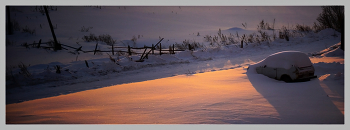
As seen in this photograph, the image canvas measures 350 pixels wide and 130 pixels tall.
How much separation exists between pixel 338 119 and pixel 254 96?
4.70 feet

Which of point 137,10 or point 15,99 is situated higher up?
point 137,10

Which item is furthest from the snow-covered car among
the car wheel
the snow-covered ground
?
the snow-covered ground

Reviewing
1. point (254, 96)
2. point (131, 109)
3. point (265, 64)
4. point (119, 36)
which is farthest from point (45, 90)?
point (119, 36)

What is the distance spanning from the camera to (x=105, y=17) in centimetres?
2347

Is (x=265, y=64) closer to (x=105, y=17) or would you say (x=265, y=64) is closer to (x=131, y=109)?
(x=131, y=109)

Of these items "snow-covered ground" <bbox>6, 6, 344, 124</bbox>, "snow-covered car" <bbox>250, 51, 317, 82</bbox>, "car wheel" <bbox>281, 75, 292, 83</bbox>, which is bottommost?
"snow-covered ground" <bbox>6, 6, 344, 124</bbox>

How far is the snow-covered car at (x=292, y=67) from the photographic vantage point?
5426mm

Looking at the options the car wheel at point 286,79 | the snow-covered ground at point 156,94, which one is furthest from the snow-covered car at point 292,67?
the snow-covered ground at point 156,94

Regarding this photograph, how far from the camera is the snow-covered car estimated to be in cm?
543

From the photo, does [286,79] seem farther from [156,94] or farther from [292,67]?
[156,94]

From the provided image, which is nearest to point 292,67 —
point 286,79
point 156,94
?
point 286,79

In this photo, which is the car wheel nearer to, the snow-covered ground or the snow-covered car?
the snow-covered car

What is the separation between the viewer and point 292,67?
5410mm

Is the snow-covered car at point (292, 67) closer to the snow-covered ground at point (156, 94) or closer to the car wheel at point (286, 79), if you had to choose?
the car wheel at point (286, 79)
